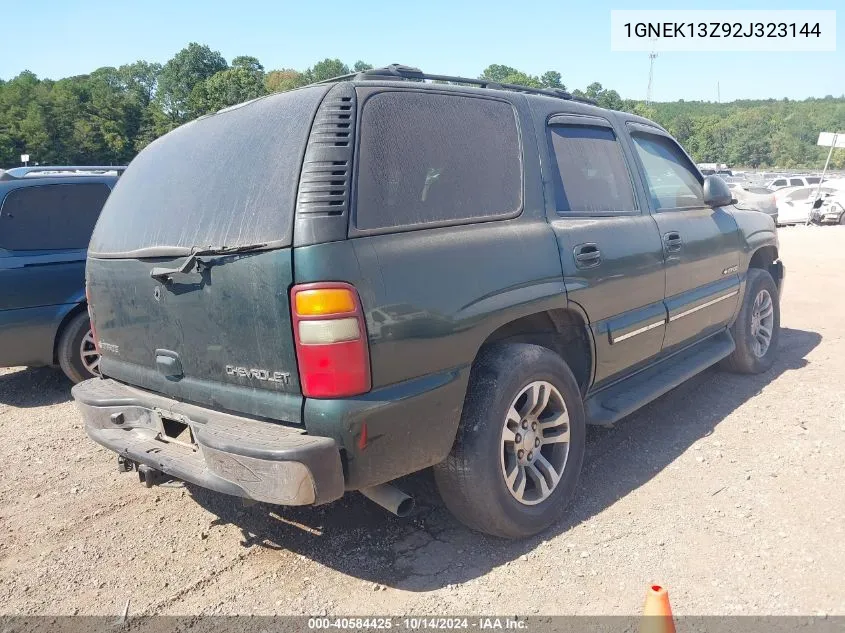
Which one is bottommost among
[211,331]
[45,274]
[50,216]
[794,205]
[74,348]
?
[74,348]

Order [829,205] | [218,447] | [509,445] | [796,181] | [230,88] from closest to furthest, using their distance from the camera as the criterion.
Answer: [218,447], [509,445], [829,205], [796,181], [230,88]

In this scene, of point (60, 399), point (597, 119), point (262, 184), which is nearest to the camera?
point (262, 184)

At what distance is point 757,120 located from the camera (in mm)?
95000

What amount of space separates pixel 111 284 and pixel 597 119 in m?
2.78

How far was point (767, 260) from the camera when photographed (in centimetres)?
557

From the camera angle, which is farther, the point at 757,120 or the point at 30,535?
the point at 757,120

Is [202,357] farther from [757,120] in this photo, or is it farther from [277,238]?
[757,120]

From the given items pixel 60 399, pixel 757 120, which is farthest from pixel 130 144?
pixel 757 120

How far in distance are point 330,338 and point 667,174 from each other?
3.07 metres

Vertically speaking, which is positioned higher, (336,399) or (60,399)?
(336,399)

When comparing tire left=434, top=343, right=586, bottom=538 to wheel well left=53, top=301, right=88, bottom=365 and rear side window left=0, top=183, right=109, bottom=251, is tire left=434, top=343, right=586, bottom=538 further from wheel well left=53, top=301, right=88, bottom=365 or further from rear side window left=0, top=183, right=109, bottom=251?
rear side window left=0, top=183, right=109, bottom=251

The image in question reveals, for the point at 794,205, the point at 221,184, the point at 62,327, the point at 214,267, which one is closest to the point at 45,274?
the point at 62,327

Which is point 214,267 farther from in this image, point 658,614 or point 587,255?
point 658,614

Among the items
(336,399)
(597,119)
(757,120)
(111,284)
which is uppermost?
(757,120)
